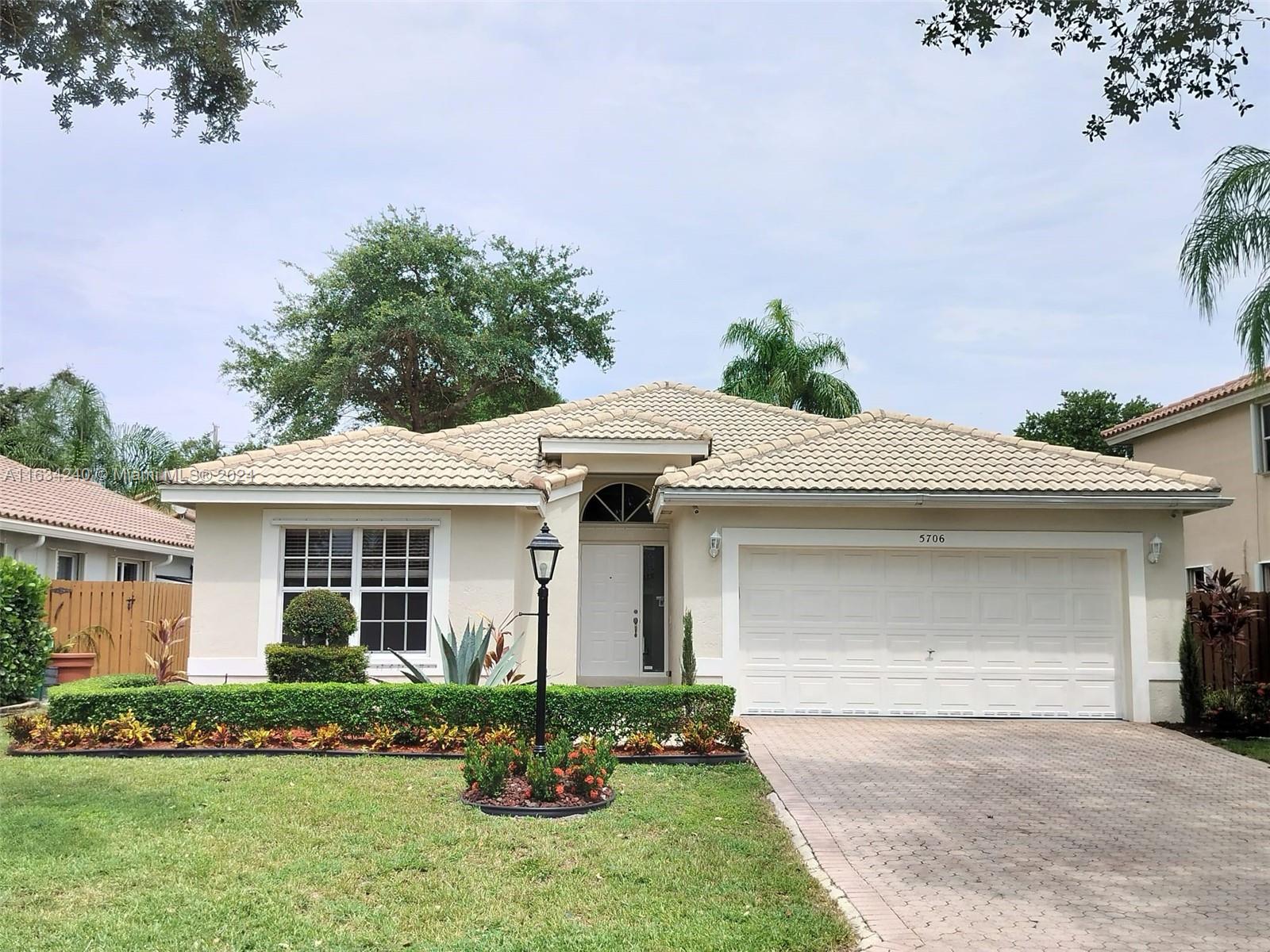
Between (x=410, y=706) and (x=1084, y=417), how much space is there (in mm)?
32067

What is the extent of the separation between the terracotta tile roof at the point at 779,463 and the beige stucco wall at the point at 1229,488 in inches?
268

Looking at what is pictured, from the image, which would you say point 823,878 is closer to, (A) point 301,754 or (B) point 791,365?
(A) point 301,754

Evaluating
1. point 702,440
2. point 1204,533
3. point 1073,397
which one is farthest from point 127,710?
point 1073,397

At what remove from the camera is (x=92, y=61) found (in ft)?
23.2

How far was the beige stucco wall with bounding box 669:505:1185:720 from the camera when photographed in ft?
44.8

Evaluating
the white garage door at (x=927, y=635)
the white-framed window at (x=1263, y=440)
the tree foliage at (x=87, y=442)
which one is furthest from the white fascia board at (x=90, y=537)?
the white-framed window at (x=1263, y=440)

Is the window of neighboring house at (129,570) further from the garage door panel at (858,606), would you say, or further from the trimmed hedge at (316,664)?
the garage door panel at (858,606)

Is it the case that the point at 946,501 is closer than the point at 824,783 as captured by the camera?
No

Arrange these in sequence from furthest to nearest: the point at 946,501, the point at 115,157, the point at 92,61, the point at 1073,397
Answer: the point at 1073,397 < the point at 946,501 < the point at 115,157 < the point at 92,61

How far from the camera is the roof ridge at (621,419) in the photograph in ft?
52.6

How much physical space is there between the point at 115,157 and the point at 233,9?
→ 237cm

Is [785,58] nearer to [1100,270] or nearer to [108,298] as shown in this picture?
[1100,270]

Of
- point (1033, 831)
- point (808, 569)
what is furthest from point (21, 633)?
point (1033, 831)

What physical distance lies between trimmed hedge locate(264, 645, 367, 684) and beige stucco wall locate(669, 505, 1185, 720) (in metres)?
4.43
